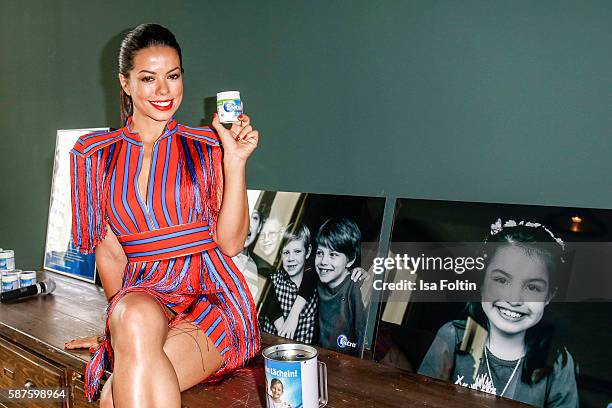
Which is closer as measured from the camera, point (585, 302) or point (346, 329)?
point (585, 302)

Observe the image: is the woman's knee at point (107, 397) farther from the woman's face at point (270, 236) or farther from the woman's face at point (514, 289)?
the woman's face at point (514, 289)

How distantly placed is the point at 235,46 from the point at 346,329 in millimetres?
931

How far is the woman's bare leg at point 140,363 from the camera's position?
1.11 m

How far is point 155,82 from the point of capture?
1.36m

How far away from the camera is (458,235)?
135 cm

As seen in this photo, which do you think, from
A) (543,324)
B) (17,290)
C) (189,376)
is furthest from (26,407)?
(543,324)

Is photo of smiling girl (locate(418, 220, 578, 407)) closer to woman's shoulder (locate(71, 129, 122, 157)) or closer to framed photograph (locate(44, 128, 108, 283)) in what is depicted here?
woman's shoulder (locate(71, 129, 122, 157))

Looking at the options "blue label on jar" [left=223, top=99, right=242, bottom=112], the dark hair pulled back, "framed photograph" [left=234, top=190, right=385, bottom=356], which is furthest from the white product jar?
"framed photograph" [left=234, top=190, right=385, bottom=356]

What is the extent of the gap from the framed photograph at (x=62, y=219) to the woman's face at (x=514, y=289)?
1690 millimetres

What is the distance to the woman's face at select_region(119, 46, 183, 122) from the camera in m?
1.35

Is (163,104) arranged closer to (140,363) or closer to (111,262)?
(111,262)

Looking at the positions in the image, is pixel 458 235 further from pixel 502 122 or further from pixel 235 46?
pixel 235 46

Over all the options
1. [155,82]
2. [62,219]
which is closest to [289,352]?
[155,82]

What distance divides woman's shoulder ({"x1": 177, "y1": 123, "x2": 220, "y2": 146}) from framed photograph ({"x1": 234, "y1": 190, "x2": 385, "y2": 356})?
1.13 feet
